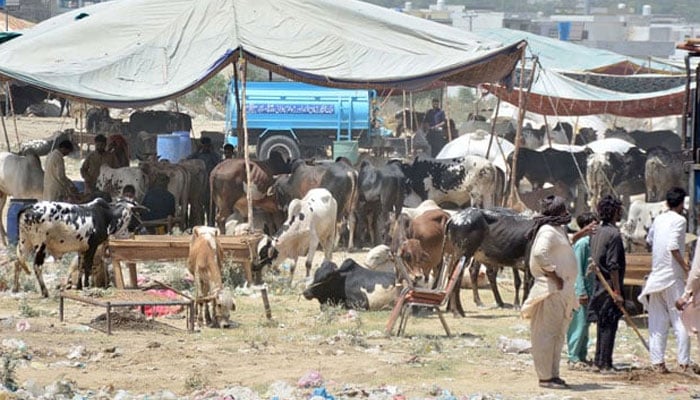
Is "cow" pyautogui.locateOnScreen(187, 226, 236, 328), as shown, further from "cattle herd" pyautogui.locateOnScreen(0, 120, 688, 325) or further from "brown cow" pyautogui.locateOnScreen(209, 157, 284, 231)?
"brown cow" pyautogui.locateOnScreen(209, 157, 284, 231)

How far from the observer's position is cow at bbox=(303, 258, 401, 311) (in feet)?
50.4

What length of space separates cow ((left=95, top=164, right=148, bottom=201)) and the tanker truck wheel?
10.1 m

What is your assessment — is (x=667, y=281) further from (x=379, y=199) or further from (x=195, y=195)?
(x=195, y=195)

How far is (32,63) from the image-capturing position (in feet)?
67.9

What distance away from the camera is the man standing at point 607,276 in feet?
38.8

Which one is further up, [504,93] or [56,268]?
[504,93]

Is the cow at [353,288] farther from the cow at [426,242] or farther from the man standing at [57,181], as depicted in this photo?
the man standing at [57,181]

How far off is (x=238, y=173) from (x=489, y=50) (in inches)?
159

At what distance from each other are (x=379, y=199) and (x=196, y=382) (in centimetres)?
1038

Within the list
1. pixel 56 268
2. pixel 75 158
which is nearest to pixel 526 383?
pixel 56 268

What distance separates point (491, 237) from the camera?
604 inches

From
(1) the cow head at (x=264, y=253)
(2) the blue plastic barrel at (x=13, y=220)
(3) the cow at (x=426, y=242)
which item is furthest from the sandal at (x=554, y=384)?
(2) the blue plastic barrel at (x=13, y=220)

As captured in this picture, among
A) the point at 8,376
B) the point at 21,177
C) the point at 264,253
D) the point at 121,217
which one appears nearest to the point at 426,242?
the point at 264,253

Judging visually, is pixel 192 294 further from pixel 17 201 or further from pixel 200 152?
pixel 200 152
